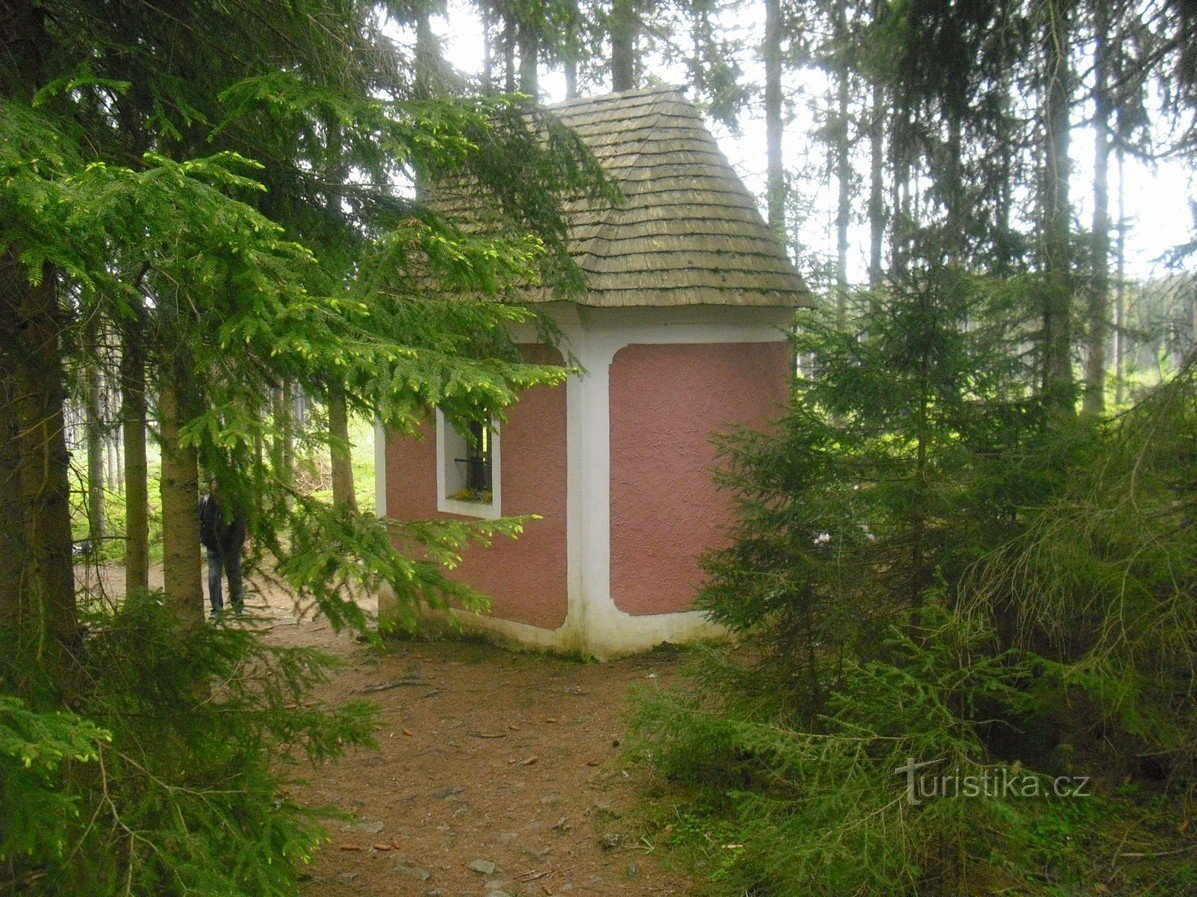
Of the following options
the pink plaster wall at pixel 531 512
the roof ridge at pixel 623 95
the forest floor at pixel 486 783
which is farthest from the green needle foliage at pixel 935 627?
the roof ridge at pixel 623 95

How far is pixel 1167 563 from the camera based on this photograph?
440 cm

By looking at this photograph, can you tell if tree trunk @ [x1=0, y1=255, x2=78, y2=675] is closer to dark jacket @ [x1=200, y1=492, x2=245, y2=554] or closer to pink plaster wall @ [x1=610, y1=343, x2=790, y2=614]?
pink plaster wall @ [x1=610, y1=343, x2=790, y2=614]

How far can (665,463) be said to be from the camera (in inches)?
389

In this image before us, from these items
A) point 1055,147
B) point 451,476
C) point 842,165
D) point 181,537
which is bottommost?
point 181,537

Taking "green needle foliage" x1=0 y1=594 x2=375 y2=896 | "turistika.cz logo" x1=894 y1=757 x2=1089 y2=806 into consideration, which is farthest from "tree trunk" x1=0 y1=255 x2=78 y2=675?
"turistika.cz logo" x1=894 y1=757 x2=1089 y2=806

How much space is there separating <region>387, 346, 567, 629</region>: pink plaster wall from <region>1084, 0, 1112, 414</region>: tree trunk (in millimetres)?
4917

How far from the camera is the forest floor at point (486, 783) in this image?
5.95 meters

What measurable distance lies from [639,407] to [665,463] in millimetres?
632

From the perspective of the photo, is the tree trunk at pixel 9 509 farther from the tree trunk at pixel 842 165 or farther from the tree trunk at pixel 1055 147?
the tree trunk at pixel 1055 147

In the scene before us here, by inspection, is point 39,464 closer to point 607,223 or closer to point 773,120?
point 607,223

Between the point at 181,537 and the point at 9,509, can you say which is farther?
the point at 181,537

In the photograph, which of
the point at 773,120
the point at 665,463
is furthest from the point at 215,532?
the point at 773,120

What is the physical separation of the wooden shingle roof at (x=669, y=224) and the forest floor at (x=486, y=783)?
3.71 metres

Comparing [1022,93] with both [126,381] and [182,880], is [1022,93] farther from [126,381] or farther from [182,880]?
[182,880]
